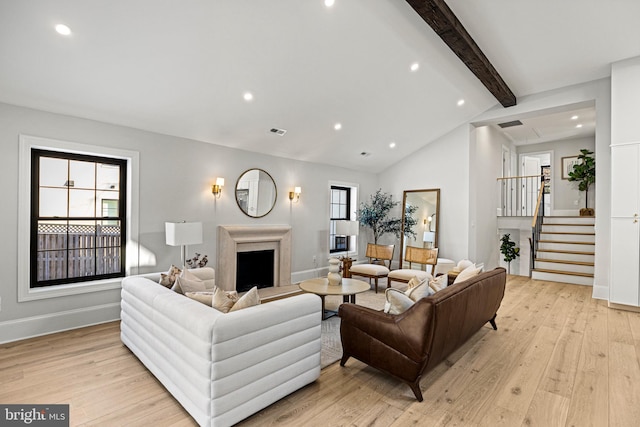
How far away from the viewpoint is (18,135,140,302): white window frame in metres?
3.28

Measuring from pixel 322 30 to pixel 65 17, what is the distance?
7.46 feet

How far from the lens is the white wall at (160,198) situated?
10.6 ft

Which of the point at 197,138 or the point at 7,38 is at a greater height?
the point at 7,38

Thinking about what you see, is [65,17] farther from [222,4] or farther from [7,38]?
[222,4]

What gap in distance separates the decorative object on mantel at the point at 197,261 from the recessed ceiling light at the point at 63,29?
9.42 feet

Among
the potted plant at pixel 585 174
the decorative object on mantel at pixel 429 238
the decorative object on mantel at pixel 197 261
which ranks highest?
the potted plant at pixel 585 174

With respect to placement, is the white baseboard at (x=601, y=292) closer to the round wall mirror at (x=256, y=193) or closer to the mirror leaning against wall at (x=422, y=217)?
the mirror leaning against wall at (x=422, y=217)

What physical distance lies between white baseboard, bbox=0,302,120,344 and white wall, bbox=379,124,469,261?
6.08 meters

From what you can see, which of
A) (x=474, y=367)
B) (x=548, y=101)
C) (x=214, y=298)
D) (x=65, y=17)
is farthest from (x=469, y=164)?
(x=65, y=17)

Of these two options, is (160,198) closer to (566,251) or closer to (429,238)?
(429,238)

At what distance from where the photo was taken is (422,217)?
714cm

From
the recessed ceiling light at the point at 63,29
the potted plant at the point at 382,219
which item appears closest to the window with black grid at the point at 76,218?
the recessed ceiling light at the point at 63,29

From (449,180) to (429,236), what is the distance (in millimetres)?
1295

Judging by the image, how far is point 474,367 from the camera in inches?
111
